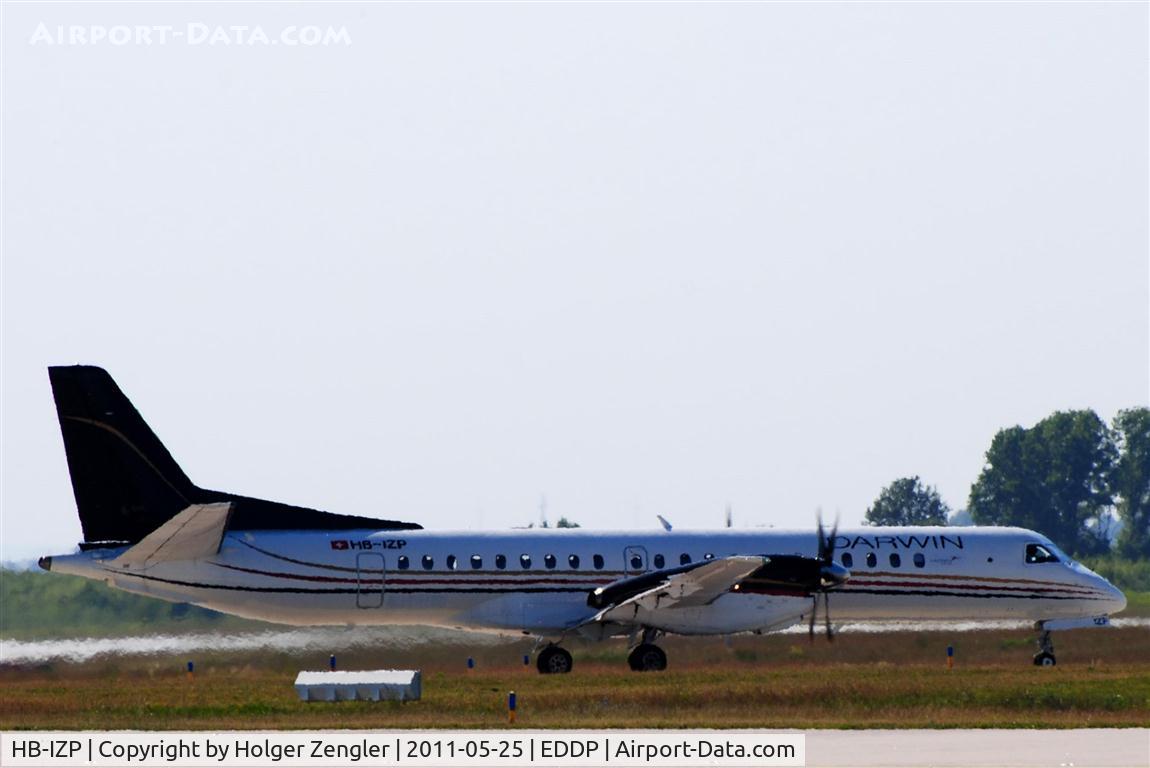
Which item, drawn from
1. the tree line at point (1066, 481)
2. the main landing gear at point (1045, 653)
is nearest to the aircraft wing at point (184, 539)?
the main landing gear at point (1045, 653)

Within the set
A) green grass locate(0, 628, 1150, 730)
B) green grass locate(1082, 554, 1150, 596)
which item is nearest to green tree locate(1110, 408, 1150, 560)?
green grass locate(1082, 554, 1150, 596)

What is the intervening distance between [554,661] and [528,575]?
1.87 m

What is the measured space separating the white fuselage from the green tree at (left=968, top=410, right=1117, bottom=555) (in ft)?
207

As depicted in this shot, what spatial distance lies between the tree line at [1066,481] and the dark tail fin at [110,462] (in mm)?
70663

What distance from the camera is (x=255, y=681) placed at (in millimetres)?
40562

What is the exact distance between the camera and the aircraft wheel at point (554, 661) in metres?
41.3

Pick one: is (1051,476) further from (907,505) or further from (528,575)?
(528,575)

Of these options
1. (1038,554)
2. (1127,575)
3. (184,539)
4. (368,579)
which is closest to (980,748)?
(368,579)

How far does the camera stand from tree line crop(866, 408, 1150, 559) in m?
107

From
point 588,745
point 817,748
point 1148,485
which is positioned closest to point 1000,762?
point 817,748

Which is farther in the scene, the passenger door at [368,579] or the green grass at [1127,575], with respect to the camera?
the green grass at [1127,575]

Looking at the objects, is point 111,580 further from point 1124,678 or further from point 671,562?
point 1124,678

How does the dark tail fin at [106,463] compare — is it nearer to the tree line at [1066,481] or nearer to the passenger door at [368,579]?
the passenger door at [368,579]

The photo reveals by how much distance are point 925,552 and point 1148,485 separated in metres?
72.2
